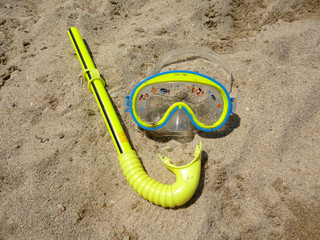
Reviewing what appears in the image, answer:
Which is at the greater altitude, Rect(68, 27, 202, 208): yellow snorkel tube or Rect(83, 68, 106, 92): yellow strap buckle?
Rect(83, 68, 106, 92): yellow strap buckle

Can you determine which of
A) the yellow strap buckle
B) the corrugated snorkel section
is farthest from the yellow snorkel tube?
the yellow strap buckle

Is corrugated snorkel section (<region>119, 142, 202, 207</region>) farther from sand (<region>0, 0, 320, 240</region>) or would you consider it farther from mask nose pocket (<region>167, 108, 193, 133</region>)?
mask nose pocket (<region>167, 108, 193, 133</region>)

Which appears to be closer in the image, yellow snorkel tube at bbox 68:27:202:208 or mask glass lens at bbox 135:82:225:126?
yellow snorkel tube at bbox 68:27:202:208

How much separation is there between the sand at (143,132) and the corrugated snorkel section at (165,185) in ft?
0.43

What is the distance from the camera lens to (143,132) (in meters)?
2.39

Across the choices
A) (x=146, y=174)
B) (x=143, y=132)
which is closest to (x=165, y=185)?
(x=146, y=174)

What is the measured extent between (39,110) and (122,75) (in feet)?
2.95

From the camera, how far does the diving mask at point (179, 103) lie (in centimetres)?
214

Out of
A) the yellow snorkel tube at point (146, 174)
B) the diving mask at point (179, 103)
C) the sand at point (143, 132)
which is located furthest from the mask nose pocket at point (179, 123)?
the yellow snorkel tube at point (146, 174)

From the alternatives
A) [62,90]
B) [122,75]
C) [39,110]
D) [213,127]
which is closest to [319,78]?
[213,127]

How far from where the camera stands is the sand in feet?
6.21

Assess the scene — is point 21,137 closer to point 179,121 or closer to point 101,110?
point 101,110

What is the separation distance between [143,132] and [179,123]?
36 centimetres

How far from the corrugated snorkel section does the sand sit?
132 millimetres
